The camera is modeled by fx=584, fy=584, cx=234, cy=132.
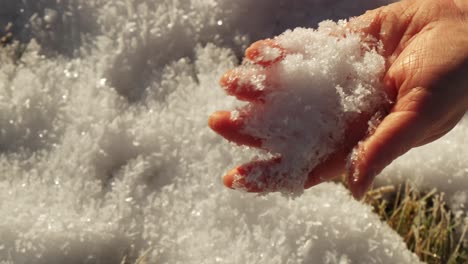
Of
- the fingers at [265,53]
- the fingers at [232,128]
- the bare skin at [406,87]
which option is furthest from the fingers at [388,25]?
the fingers at [232,128]

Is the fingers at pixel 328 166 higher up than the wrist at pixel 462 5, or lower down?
lower down

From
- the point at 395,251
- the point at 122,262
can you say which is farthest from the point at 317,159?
the point at 122,262

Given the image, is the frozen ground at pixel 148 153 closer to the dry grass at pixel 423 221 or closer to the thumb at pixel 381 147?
the dry grass at pixel 423 221

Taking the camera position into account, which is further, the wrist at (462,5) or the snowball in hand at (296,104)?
the wrist at (462,5)

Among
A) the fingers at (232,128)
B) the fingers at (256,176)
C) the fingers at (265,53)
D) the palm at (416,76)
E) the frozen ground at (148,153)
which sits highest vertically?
the fingers at (265,53)

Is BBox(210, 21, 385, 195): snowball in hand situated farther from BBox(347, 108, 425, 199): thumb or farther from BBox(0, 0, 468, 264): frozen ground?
BBox(0, 0, 468, 264): frozen ground

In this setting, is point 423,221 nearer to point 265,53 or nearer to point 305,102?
point 305,102

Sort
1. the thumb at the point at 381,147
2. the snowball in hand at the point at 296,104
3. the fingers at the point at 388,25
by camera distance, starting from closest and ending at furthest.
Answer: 1. the thumb at the point at 381,147
2. the snowball in hand at the point at 296,104
3. the fingers at the point at 388,25
